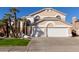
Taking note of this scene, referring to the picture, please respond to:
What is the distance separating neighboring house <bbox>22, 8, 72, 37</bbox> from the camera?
7.54 metres

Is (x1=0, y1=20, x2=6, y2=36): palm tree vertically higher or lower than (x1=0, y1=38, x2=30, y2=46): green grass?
higher

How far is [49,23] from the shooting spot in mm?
7566

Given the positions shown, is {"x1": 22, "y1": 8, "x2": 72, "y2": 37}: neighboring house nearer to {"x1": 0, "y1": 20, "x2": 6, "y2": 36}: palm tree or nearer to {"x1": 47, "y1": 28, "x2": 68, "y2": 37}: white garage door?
{"x1": 47, "y1": 28, "x2": 68, "y2": 37}: white garage door

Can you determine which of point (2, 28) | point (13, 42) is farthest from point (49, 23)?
point (2, 28)

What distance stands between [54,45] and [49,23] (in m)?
0.49

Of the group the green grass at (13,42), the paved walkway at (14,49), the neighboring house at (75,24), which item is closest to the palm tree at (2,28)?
the green grass at (13,42)

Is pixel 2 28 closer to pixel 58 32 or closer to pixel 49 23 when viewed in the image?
pixel 49 23

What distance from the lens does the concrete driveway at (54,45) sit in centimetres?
741

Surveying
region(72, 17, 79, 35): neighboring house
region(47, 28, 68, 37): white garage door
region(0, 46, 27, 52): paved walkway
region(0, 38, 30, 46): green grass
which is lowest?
region(0, 46, 27, 52): paved walkway

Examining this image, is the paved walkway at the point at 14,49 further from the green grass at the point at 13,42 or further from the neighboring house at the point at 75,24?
the neighboring house at the point at 75,24

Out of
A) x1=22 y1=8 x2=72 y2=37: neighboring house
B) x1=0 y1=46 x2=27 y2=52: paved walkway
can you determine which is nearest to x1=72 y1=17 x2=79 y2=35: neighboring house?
x1=22 y1=8 x2=72 y2=37: neighboring house

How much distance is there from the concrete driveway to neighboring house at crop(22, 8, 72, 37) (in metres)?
0.13
